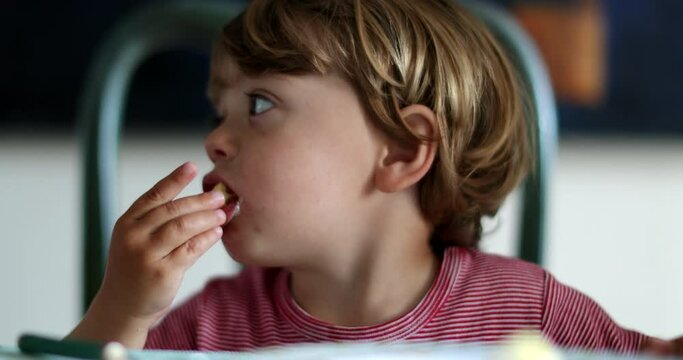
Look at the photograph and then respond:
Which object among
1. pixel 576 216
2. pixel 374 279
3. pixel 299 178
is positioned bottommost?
pixel 576 216

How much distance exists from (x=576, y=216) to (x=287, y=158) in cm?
105

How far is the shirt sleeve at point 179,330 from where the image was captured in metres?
0.89

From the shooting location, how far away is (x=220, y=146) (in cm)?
81

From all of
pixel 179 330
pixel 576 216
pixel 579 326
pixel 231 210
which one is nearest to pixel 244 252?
pixel 231 210

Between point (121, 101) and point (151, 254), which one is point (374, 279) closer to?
point (151, 254)

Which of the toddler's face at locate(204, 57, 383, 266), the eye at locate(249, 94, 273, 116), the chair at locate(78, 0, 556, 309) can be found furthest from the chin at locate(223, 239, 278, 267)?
the chair at locate(78, 0, 556, 309)

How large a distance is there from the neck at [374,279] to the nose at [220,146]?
5.4 inches

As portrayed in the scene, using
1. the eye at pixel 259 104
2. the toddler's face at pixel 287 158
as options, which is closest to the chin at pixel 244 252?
the toddler's face at pixel 287 158

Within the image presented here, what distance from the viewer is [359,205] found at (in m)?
0.84

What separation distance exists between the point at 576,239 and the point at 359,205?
983mm

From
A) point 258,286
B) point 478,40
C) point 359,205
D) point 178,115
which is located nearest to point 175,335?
point 258,286

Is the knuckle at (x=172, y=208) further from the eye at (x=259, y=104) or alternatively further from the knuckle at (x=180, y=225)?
the eye at (x=259, y=104)

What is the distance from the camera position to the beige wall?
1.70 m

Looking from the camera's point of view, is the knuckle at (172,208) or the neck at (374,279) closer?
the knuckle at (172,208)
